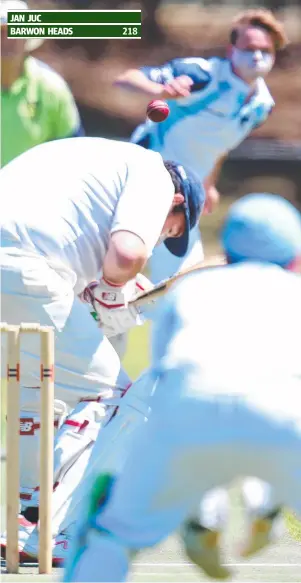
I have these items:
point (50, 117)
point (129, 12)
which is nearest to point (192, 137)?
point (50, 117)

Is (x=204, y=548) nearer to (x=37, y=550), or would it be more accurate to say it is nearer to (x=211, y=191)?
(x=37, y=550)

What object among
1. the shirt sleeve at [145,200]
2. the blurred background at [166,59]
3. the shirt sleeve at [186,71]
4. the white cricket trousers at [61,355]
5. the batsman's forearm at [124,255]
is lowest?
the blurred background at [166,59]

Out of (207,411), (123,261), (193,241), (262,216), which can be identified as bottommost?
(193,241)

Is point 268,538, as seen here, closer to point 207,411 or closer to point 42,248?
point 207,411

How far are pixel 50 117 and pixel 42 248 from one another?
9.34ft

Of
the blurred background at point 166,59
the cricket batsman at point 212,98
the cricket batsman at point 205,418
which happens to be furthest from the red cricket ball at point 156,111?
the blurred background at point 166,59

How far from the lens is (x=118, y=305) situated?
4.24 metres

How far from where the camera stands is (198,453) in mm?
2883

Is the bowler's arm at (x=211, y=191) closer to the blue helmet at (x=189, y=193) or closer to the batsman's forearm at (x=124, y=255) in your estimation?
the blue helmet at (x=189, y=193)

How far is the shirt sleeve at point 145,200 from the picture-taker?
403 cm

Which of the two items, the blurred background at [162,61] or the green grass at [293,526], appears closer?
the green grass at [293,526]

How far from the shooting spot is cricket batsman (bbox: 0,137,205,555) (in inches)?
160

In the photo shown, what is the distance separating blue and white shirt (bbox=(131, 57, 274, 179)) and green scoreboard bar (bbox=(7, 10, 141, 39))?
5.60 feet

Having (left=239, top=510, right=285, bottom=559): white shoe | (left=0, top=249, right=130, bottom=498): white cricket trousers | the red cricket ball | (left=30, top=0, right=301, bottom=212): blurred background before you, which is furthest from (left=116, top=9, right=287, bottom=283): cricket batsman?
(left=30, top=0, right=301, bottom=212): blurred background
